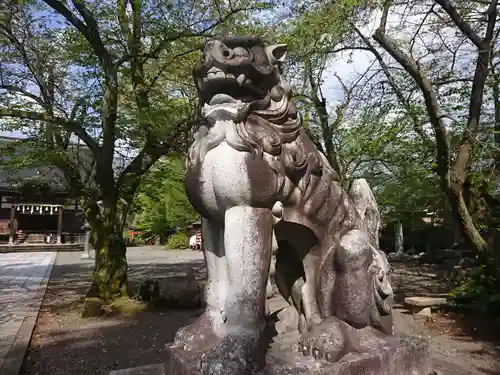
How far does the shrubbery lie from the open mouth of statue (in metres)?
23.7

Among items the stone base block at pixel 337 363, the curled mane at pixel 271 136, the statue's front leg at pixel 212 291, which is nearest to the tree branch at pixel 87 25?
the curled mane at pixel 271 136

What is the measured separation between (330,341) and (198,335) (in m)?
0.66

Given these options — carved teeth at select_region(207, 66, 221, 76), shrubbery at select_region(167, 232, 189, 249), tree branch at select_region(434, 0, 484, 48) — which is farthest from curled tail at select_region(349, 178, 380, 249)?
shrubbery at select_region(167, 232, 189, 249)

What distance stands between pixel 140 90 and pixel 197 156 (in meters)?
6.08

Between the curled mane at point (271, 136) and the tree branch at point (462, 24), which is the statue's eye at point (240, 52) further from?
the tree branch at point (462, 24)

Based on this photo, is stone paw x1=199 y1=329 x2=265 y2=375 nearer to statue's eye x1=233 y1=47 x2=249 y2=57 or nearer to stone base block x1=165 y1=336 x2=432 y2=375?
stone base block x1=165 y1=336 x2=432 y2=375

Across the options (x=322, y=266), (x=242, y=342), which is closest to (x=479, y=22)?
(x=322, y=266)

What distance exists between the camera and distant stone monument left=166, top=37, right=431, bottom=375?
2.09 metres

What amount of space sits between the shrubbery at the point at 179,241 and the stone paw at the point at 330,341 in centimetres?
2365

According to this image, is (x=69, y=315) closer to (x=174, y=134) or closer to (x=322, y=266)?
(x=174, y=134)

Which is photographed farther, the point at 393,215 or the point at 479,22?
the point at 393,215

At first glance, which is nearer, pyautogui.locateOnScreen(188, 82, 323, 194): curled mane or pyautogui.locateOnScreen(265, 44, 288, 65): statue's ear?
pyautogui.locateOnScreen(188, 82, 323, 194): curled mane

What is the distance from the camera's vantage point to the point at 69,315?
7555mm

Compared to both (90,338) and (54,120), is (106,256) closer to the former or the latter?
(90,338)
